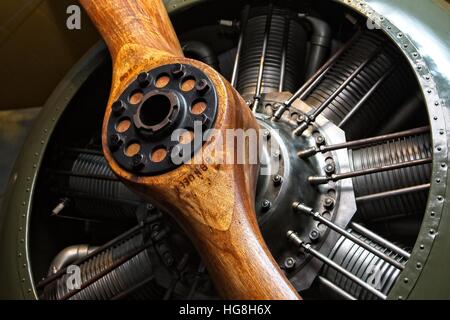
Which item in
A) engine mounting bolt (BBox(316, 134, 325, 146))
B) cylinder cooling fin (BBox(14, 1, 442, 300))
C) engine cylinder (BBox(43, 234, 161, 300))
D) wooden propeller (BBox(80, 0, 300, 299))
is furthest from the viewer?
engine cylinder (BBox(43, 234, 161, 300))

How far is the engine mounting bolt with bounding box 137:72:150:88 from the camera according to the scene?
1.97m

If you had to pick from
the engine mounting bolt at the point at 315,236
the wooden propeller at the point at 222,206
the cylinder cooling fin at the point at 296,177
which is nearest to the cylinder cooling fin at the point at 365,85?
the cylinder cooling fin at the point at 296,177

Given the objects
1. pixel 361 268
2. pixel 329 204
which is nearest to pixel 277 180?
pixel 329 204

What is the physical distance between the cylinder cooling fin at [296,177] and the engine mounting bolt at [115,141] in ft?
1.55

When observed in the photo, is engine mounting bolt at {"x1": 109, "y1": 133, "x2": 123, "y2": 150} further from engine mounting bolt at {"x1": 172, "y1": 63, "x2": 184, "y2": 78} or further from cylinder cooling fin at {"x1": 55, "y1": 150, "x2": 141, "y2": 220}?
cylinder cooling fin at {"x1": 55, "y1": 150, "x2": 141, "y2": 220}

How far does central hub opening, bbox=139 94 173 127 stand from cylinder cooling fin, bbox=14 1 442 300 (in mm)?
434

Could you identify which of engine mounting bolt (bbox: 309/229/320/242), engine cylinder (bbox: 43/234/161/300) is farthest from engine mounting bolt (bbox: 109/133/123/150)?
engine mounting bolt (bbox: 309/229/320/242)

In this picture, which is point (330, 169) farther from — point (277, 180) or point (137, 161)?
point (137, 161)

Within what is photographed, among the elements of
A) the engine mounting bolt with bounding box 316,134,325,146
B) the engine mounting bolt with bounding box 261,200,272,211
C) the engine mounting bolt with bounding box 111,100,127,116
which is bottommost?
the engine mounting bolt with bounding box 261,200,272,211

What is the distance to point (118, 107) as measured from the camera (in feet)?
6.48

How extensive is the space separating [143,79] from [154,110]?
10 centimetres

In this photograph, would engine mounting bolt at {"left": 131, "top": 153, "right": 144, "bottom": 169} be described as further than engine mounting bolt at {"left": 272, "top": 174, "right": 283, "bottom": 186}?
No

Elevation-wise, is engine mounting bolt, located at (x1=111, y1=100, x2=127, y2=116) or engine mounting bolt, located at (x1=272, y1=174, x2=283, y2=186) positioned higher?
engine mounting bolt, located at (x1=111, y1=100, x2=127, y2=116)

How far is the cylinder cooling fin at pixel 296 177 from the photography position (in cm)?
217
